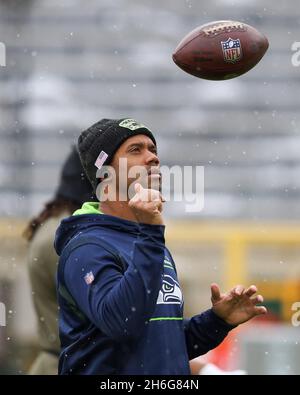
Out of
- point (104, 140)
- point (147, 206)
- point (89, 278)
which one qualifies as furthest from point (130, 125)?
point (89, 278)

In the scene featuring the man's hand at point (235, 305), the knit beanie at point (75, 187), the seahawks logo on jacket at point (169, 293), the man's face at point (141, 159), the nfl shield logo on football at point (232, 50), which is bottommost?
the man's hand at point (235, 305)

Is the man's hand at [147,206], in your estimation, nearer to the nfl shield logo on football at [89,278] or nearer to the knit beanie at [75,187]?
the nfl shield logo on football at [89,278]

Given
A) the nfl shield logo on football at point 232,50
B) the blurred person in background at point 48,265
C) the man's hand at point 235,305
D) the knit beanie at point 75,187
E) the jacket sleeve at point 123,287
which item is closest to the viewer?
the jacket sleeve at point 123,287

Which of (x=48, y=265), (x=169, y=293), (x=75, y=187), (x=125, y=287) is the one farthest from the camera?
(x=75, y=187)

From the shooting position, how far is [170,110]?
1202 centimetres

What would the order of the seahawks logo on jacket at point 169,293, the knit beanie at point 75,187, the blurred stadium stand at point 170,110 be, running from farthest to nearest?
the blurred stadium stand at point 170,110 → the knit beanie at point 75,187 → the seahawks logo on jacket at point 169,293

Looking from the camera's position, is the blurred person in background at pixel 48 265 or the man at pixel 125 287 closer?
the man at pixel 125 287

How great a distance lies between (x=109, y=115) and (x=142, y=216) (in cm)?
924

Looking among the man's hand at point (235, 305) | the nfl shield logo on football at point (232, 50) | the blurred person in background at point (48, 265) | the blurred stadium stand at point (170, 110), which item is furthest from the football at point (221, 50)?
the blurred stadium stand at point (170, 110)

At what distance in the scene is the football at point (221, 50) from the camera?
3139 mm

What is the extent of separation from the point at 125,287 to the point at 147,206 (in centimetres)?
21

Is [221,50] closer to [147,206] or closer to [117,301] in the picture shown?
[147,206]

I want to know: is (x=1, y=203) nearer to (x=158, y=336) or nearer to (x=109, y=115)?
(x=109, y=115)
